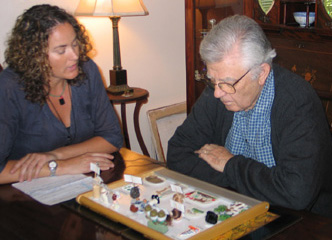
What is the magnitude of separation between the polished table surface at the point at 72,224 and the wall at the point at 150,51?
2.03 metres

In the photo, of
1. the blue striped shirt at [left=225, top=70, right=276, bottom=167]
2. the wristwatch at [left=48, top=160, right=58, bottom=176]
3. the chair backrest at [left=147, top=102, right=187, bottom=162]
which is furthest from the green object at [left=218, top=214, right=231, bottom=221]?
the chair backrest at [left=147, top=102, right=187, bottom=162]

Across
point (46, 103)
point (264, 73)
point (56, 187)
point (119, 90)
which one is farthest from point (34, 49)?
point (119, 90)

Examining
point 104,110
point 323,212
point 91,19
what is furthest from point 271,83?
point 91,19

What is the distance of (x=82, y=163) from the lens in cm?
180

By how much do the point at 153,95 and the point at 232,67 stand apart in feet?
7.46

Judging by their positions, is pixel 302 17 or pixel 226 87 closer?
pixel 226 87

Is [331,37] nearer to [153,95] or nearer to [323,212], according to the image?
[323,212]

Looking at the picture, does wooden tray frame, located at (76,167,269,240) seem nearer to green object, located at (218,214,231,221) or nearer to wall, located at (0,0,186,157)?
green object, located at (218,214,231,221)

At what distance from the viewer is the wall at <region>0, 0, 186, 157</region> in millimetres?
3443

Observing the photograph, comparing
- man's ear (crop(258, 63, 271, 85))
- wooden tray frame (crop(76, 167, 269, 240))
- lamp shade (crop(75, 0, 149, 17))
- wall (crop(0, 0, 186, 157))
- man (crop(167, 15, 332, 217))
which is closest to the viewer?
wooden tray frame (crop(76, 167, 269, 240))

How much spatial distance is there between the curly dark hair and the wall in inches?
53.3

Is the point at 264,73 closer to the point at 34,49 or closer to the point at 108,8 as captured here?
the point at 34,49

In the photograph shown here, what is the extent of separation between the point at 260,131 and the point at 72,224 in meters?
0.79

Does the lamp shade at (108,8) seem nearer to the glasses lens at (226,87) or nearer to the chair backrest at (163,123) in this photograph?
the chair backrest at (163,123)
